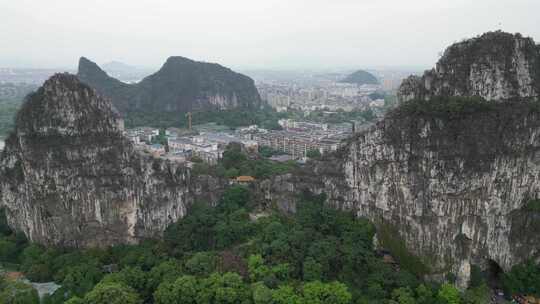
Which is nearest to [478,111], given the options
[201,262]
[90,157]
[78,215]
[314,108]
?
[201,262]

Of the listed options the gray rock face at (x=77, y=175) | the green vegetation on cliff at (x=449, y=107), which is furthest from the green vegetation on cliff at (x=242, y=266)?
the green vegetation on cliff at (x=449, y=107)

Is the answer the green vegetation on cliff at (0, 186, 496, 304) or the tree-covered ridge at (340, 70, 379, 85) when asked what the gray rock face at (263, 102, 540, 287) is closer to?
the green vegetation on cliff at (0, 186, 496, 304)

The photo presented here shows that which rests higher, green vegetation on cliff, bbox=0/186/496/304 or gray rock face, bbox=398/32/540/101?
gray rock face, bbox=398/32/540/101

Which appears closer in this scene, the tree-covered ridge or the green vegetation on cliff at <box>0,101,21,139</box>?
the green vegetation on cliff at <box>0,101,21,139</box>

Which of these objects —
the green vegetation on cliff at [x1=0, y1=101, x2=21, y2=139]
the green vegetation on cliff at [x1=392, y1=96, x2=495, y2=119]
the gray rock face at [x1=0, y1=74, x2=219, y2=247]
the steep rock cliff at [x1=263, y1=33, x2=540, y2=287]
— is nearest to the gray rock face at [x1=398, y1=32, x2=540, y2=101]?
the steep rock cliff at [x1=263, y1=33, x2=540, y2=287]

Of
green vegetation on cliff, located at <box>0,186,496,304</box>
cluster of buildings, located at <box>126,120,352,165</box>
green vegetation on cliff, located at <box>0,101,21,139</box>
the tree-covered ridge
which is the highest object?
the tree-covered ridge

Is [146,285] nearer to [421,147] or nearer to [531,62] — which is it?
[421,147]

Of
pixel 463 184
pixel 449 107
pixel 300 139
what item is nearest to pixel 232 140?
pixel 300 139

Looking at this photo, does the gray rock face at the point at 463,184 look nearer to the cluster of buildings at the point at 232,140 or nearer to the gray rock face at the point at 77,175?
the gray rock face at the point at 77,175
